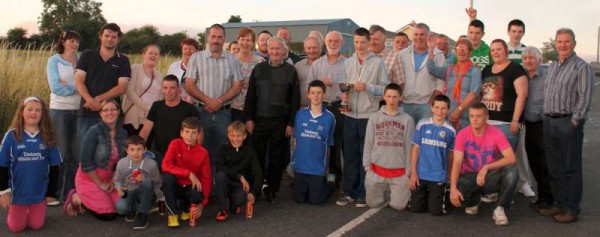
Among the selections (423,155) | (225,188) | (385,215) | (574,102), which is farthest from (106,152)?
(574,102)

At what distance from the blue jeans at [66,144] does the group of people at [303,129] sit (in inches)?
0.5

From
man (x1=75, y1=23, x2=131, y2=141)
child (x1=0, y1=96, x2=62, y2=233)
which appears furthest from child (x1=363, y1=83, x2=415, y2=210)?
child (x1=0, y1=96, x2=62, y2=233)

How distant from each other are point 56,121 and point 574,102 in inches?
230

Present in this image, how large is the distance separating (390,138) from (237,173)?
72.5 inches

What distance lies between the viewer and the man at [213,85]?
21.5 ft

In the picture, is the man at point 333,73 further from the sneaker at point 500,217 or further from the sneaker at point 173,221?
the sneaker at point 173,221

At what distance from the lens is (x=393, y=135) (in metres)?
6.23

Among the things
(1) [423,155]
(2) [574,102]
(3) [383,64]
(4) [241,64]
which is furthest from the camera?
(4) [241,64]

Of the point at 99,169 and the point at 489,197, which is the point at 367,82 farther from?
the point at 99,169

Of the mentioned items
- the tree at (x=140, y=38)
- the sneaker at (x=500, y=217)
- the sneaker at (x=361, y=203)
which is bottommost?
the sneaker at (x=361, y=203)

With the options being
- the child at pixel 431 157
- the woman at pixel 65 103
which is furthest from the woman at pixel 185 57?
the child at pixel 431 157

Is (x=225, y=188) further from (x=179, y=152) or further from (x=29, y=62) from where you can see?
(x=29, y=62)

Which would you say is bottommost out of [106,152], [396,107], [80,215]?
[80,215]

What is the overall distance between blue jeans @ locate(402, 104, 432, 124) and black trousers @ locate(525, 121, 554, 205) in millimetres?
1164
